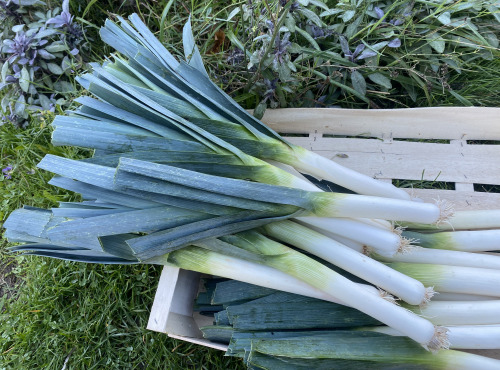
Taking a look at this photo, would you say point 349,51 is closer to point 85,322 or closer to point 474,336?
point 474,336

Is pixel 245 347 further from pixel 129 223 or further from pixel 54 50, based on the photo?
pixel 54 50

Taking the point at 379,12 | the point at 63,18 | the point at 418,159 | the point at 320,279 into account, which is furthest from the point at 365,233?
the point at 63,18

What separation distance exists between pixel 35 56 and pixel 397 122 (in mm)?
1739

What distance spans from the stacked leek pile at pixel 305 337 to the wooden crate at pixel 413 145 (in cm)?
34

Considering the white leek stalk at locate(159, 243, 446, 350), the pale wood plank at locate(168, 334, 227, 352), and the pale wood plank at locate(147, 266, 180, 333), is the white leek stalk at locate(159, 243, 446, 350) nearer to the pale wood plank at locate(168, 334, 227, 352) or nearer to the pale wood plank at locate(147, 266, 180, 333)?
the pale wood plank at locate(147, 266, 180, 333)

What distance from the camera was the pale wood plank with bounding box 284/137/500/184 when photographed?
165cm

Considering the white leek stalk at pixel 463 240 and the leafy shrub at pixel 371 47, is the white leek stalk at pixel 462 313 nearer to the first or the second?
the white leek stalk at pixel 463 240

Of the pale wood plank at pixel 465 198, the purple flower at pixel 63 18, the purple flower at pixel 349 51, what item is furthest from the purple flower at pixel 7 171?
the pale wood plank at pixel 465 198

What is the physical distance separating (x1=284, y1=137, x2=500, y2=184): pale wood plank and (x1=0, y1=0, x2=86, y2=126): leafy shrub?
4.33ft

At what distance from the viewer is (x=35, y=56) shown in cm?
198

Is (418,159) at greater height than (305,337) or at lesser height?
greater

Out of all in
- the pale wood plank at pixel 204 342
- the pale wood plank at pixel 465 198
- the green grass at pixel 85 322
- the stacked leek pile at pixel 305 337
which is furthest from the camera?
the green grass at pixel 85 322

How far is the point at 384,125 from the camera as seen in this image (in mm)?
1706

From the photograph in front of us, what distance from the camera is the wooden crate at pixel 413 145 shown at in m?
1.63
